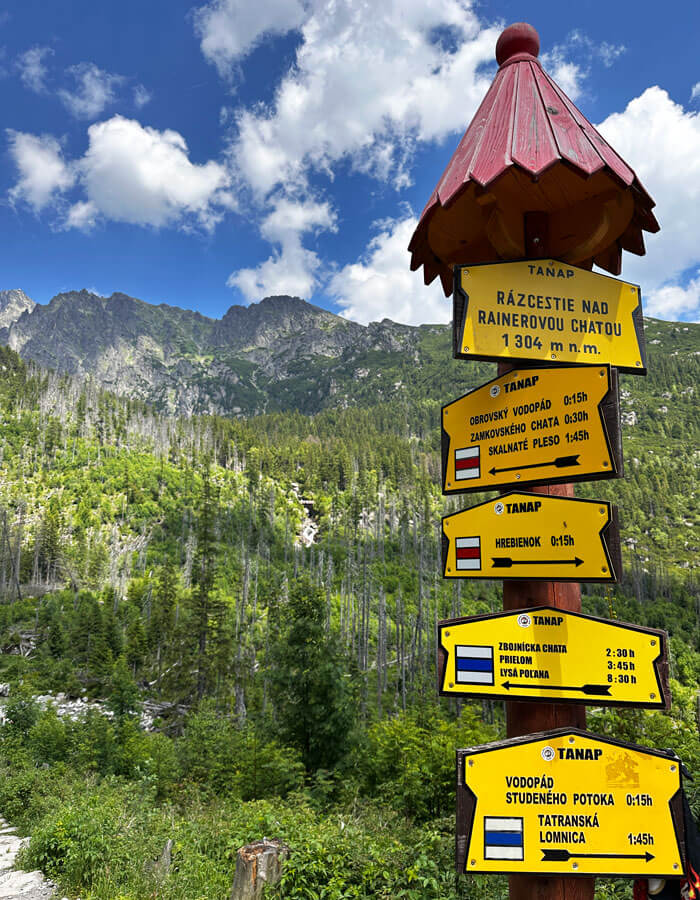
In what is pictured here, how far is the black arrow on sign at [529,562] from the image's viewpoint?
196cm

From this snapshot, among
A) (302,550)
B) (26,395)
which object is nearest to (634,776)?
(302,550)

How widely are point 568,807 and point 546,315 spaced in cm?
214

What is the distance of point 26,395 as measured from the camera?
99.8 meters

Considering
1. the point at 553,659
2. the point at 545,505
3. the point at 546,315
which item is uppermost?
the point at 546,315

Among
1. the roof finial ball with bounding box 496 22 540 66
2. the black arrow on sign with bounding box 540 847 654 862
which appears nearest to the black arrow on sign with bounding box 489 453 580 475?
the black arrow on sign with bounding box 540 847 654 862

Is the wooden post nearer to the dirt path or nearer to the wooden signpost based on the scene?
the wooden signpost

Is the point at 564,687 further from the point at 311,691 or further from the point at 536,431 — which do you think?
the point at 311,691

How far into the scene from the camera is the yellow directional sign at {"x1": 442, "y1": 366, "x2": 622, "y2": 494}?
199cm

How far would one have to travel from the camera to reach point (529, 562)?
2.06m

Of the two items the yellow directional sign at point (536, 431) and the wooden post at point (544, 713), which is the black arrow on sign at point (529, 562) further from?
the yellow directional sign at point (536, 431)

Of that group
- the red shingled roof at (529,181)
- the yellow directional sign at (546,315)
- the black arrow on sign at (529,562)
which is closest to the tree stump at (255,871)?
the black arrow on sign at (529,562)

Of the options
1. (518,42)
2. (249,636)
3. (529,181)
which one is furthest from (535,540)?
(249,636)

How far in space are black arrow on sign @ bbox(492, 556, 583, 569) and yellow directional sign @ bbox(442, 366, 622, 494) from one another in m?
0.35

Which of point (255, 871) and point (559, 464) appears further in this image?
point (255, 871)
